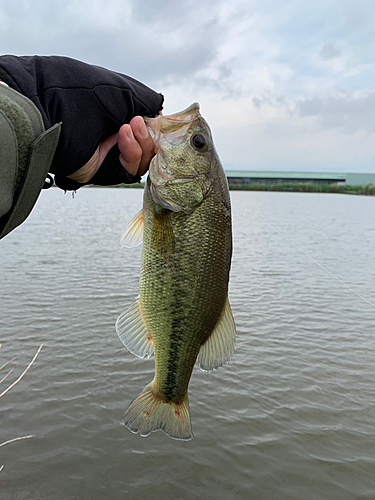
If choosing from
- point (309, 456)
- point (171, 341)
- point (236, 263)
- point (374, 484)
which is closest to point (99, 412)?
point (309, 456)

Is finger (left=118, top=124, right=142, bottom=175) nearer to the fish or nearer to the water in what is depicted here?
the fish

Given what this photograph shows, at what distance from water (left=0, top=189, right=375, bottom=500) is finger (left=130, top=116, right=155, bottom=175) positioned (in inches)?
155

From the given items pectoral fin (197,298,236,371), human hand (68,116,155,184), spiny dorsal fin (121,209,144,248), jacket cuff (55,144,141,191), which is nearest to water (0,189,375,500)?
pectoral fin (197,298,236,371)

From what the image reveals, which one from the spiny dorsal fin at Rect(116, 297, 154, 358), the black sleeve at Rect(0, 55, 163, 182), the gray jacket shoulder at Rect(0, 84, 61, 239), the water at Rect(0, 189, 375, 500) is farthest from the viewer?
the water at Rect(0, 189, 375, 500)

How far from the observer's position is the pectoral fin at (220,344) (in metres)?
2.48

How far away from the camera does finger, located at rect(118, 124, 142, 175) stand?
2.26 m

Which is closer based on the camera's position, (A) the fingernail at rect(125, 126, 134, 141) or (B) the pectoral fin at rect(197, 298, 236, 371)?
(A) the fingernail at rect(125, 126, 134, 141)

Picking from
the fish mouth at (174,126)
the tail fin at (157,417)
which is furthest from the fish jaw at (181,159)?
the tail fin at (157,417)

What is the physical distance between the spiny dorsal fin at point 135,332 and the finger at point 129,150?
82 centimetres

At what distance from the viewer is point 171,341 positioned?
8.18ft

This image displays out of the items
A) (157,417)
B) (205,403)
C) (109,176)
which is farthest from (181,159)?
(205,403)

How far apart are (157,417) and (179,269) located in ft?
3.13

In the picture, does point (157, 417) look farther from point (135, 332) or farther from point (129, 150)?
point (129, 150)

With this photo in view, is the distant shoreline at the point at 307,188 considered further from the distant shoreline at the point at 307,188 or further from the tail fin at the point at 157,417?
the tail fin at the point at 157,417
